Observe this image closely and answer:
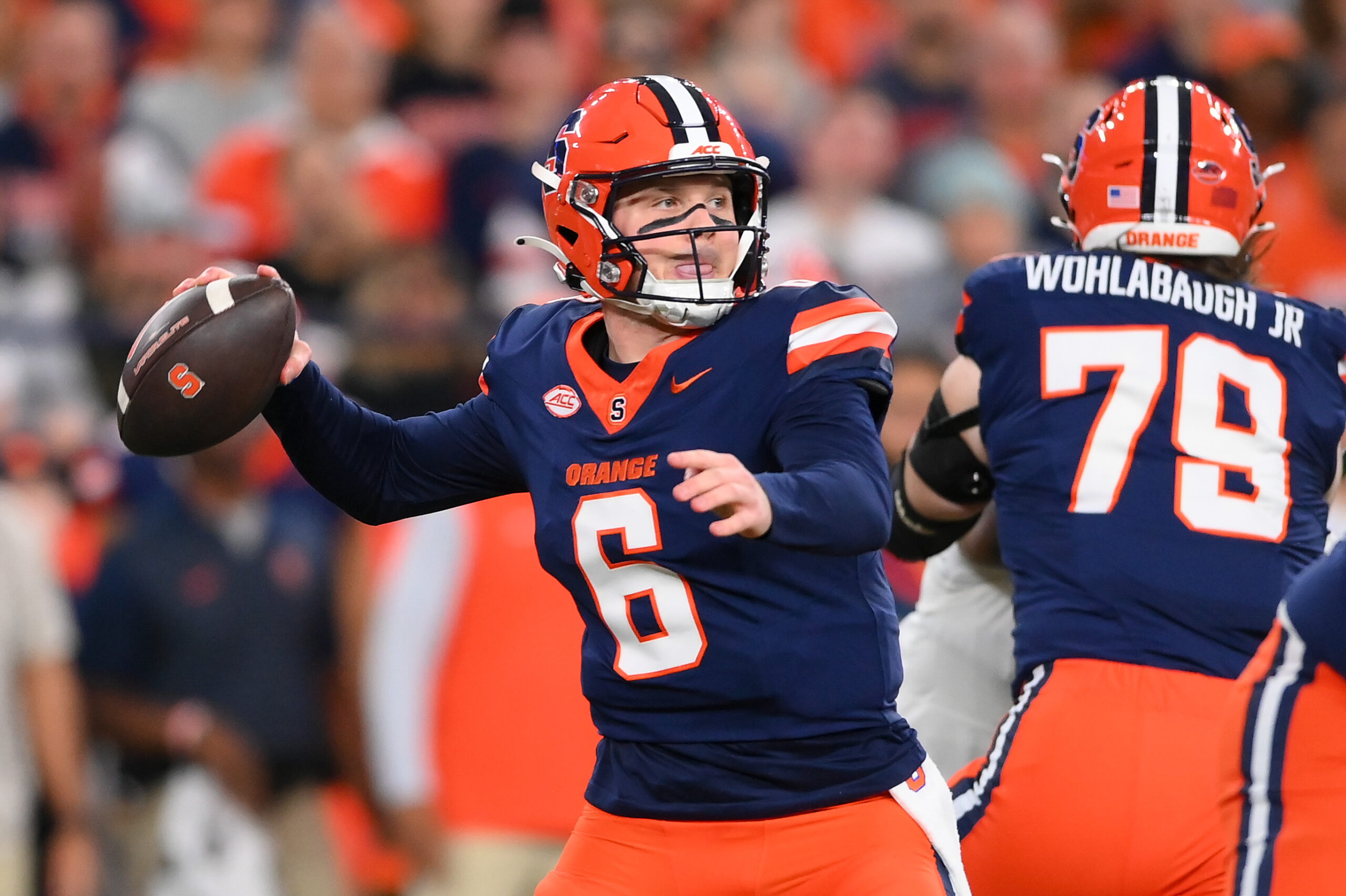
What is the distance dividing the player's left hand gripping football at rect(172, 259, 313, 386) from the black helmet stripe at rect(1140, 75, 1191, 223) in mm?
1474

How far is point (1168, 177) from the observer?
3.15 m

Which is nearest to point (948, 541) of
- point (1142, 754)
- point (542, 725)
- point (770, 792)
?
point (1142, 754)

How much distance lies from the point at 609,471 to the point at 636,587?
18 centimetres

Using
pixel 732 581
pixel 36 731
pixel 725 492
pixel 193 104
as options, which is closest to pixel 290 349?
pixel 732 581

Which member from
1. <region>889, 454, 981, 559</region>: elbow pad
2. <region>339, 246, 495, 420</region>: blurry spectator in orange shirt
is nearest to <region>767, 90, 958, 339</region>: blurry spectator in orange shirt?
<region>339, 246, 495, 420</region>: blurry spectator in orange shirt

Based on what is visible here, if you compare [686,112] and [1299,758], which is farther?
[686,112]

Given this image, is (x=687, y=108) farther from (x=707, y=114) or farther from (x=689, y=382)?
(x=689, y=382)

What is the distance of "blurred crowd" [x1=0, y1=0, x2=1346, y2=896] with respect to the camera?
5375 millimetres

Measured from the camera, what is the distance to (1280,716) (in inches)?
90.8

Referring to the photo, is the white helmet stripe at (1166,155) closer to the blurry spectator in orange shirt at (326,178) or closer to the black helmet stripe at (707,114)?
the black helmet stripe at (707,114)

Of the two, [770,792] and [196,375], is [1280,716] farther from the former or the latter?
[196,375]

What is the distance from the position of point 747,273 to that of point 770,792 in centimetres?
81

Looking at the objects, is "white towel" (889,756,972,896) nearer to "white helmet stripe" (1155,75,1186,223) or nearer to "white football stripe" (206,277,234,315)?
"white helmet stripe" (1155,75,1186,223)

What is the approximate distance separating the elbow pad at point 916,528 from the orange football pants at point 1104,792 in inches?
18.3
